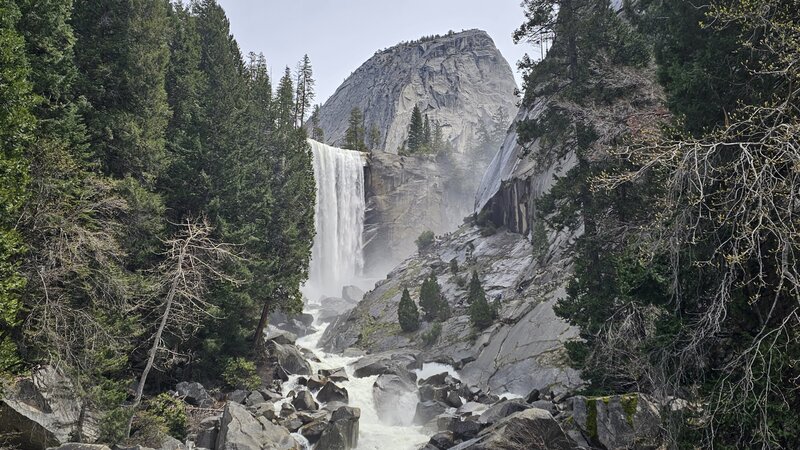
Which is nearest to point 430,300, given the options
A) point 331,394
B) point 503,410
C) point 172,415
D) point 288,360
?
point 288,360

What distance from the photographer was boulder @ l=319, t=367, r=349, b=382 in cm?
2622

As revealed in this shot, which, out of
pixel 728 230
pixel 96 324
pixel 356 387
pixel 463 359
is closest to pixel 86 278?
pixel 96 324

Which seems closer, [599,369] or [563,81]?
→ [599,369]

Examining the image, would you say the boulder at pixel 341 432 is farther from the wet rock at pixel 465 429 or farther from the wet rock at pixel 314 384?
the wet rock at pixel 314 384

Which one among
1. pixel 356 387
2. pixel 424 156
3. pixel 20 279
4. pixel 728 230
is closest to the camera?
pixel 728 230

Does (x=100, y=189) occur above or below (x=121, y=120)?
below

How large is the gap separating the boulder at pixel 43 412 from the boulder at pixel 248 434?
144 inches

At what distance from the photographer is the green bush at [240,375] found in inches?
858

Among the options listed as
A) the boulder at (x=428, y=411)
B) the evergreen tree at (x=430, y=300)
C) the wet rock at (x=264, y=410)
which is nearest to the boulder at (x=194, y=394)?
the wet rock at (x=264, y=410)

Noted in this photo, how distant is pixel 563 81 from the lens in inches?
752

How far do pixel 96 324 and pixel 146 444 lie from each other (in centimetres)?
420

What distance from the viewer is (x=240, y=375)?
22.5 m

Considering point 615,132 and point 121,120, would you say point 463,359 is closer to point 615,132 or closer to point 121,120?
point 615,132

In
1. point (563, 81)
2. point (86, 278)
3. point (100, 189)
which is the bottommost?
point (86, 278)
